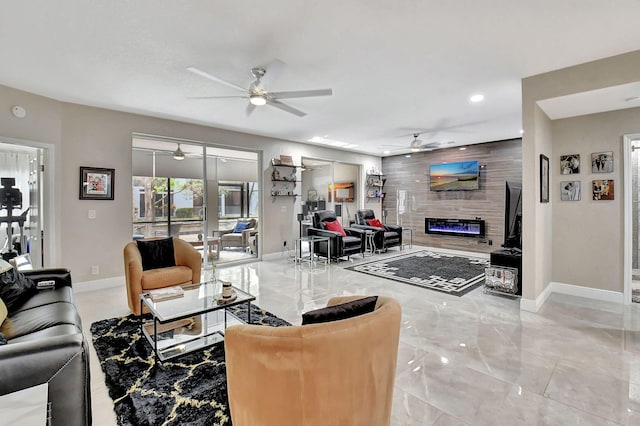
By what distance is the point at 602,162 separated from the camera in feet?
12.3

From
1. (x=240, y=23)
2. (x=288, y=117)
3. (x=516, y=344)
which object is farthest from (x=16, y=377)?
(x=288, y=117)

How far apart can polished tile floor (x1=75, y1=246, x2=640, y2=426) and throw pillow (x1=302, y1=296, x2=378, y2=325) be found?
83 centimetres

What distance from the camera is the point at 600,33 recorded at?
97.4 inches

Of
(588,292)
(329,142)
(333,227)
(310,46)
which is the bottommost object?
(588,292)

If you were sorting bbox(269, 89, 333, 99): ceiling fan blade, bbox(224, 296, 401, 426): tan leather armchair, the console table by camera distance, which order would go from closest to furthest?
bbox(224, 296, 401, 426): tan leather armchair
bbox(269, 89, 333, 99): ceiling fan blade
the console table

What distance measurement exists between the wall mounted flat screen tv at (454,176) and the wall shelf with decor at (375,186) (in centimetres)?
152

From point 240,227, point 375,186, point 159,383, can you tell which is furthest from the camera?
point 375,186

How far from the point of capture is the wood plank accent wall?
22.2ft

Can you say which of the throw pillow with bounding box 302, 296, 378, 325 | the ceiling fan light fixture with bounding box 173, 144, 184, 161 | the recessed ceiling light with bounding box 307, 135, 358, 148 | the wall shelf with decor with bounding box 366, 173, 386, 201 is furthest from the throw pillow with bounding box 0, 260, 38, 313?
the wall shelf with decor with bounding box 366, 173, 386, 201

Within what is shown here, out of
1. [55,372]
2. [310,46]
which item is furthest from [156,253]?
[310,46]

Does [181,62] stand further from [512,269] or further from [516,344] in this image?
[512,269]

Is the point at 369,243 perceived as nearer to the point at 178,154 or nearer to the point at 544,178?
the point at 544,178

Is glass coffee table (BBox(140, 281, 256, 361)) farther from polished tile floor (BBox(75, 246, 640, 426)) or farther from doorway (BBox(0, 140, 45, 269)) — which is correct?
doorway (BBox(0, 140, 45, 269))

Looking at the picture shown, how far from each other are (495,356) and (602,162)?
122 inches
